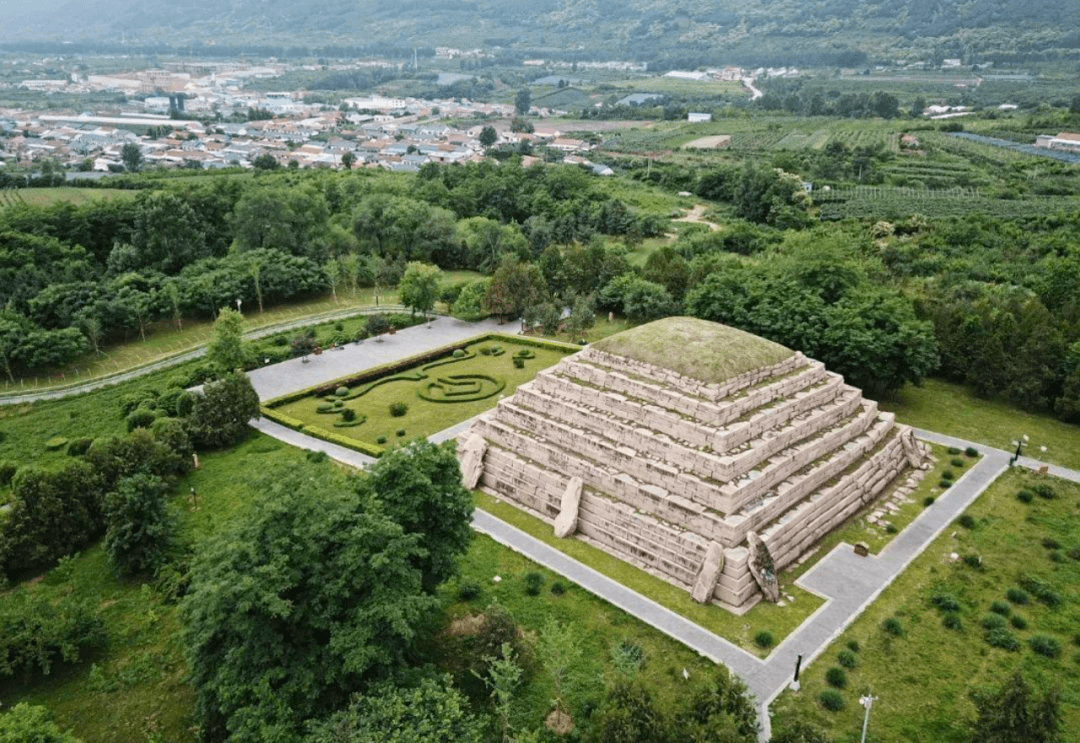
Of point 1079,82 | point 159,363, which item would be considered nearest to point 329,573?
point 159,363

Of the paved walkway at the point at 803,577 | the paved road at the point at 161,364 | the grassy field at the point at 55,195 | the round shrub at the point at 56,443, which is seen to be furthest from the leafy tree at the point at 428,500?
the grassy field at the point at 55,195

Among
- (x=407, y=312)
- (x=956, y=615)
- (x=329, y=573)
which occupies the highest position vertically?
(x=329, y=573)

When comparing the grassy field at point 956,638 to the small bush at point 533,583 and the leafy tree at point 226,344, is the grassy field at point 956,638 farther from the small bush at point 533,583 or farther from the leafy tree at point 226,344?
the leafy tree at point 226,344

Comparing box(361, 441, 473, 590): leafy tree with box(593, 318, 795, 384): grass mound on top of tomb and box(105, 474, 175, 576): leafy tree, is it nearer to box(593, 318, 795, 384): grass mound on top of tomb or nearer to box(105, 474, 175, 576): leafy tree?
box(105, 474, 175, 576): leafy tree

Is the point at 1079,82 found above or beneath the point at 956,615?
above

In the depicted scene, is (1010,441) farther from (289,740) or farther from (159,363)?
(159,363)

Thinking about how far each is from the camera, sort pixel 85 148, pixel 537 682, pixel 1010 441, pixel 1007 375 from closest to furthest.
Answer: pixel 537 682, pixel 1010 441, pixel 1007 375, pixel 85 148

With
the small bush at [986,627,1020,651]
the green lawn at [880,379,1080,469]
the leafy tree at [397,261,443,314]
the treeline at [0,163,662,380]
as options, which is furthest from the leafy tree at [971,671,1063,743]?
the treeline at [0,163,662,380]

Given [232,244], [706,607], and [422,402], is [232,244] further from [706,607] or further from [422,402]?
[706,607]

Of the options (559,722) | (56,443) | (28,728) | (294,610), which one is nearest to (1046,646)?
(559,722)
